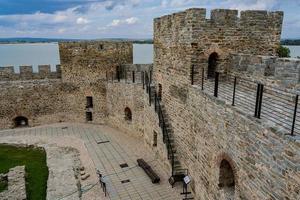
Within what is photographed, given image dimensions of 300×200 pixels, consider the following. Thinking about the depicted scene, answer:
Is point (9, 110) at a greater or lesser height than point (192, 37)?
lesser

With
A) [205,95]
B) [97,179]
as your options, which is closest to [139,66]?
[97,179]

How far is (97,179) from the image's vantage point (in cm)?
1122

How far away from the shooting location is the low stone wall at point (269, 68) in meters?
7.54

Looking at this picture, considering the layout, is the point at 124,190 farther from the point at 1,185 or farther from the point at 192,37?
the point at 192,37

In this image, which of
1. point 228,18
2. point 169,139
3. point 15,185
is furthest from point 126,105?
point 228,18

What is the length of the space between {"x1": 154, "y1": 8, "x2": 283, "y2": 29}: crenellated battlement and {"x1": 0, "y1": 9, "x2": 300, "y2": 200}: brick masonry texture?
0.03m

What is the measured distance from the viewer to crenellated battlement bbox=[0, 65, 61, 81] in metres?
17.7

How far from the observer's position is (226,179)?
772 centimetres


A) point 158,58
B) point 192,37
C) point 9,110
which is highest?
point 192,37

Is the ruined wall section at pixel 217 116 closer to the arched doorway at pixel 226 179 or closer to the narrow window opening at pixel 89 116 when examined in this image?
the arched doorway at pixel 226 179

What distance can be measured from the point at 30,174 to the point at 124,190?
3832 mm

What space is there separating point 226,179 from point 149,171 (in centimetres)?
431

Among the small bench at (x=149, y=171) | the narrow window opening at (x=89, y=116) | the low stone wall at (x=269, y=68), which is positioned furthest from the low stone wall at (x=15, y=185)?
the low stone wall at (x=269, y=68)

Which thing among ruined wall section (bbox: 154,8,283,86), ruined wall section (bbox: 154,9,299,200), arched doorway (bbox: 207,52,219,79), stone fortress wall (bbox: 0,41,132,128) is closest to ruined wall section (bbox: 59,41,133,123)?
stone fortress wall (bbox: 0,41,132,128)
